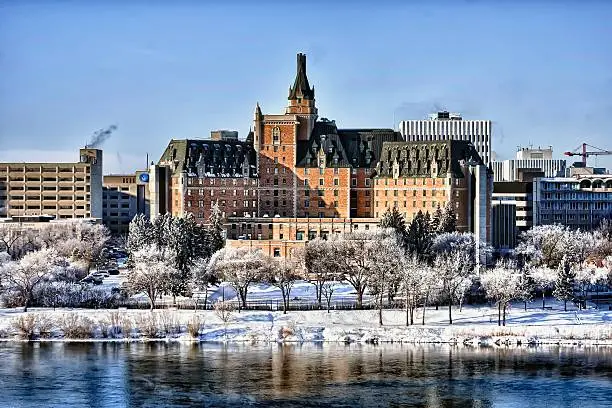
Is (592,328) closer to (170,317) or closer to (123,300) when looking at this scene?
(170,317)

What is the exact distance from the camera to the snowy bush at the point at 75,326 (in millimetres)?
132375

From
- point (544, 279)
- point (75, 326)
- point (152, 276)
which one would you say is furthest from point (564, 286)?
point (75, 326)

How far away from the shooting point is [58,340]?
431 ft

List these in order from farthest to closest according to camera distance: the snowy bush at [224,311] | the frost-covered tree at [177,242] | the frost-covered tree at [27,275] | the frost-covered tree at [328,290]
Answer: the frost-covered tree at [177,242] → the frost-covered tree at [27,275] → the frost-covered tree at [328,290] → the snowy bush at [224,311]

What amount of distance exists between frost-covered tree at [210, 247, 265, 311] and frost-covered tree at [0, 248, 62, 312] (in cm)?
1914

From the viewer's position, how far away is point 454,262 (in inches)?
6191

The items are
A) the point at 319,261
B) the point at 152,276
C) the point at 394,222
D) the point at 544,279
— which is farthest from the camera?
the point at 394,222

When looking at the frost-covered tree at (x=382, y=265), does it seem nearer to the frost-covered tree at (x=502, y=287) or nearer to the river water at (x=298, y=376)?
the frost-covered tree at (x=502, y=287)

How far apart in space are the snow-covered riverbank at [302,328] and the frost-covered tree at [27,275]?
6.70m

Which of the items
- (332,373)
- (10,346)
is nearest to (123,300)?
(10,346)

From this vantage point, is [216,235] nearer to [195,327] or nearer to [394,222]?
[394,222]

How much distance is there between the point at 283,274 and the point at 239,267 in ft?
22.7

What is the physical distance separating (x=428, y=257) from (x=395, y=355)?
49.4 m

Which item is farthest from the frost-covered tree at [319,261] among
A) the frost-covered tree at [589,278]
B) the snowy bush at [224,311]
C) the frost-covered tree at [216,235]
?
the frost-covered tree at [589,278]
